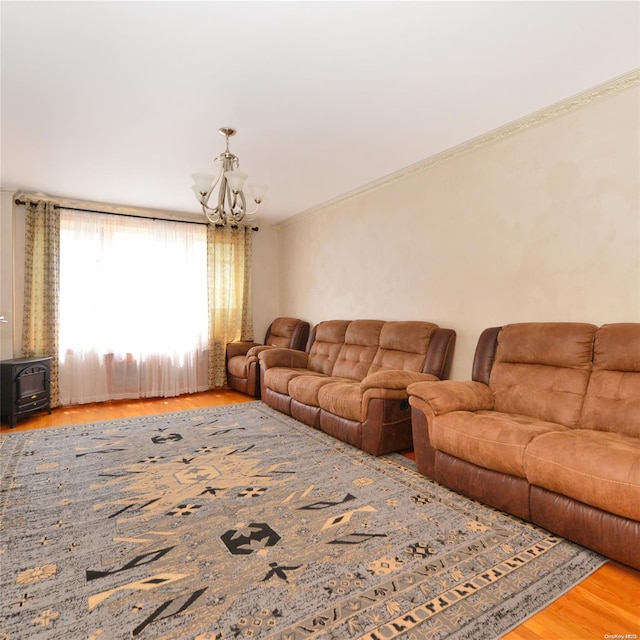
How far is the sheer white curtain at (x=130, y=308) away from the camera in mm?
5289

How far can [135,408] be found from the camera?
5.15 meters

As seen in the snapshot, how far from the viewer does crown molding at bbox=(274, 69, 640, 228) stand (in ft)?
8.87

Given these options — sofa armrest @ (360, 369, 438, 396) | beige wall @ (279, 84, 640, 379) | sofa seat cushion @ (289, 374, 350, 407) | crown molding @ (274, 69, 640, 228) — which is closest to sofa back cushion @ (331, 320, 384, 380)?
beige wall @ (279, 84, 640, 379)

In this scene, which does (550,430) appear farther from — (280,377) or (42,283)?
(42,283)

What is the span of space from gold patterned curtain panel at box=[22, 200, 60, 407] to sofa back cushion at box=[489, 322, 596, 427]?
497cm

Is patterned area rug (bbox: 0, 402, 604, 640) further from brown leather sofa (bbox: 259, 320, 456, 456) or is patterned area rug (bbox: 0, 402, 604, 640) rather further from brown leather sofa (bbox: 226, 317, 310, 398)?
brown leather sofa (bbox: 226, 317, 310, 398)

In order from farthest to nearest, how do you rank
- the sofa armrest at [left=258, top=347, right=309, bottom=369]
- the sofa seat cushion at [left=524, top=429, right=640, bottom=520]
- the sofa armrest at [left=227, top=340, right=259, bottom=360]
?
1. the sofa armrest at [left=227, top=340, right=259, bottom=360]
2. the sofa armrest at [left=258, top=347, right=309, bottom=369]
3. the sofa seat cushion at [left=524, top=429, right=640, bottom=520]

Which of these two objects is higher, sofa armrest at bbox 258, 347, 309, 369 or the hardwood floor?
sofa armrest at bbox 258, 347, 309, 369

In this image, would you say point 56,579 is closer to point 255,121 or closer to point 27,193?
point 255,121

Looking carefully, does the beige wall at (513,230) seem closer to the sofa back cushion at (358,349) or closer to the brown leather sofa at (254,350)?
the sofa back cushion at (358,349)

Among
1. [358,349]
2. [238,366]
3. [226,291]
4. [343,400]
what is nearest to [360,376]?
[358,349]

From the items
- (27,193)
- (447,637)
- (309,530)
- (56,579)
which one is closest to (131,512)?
(56,579)

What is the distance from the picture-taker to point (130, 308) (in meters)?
5.62

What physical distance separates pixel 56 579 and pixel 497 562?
6.35 ft
